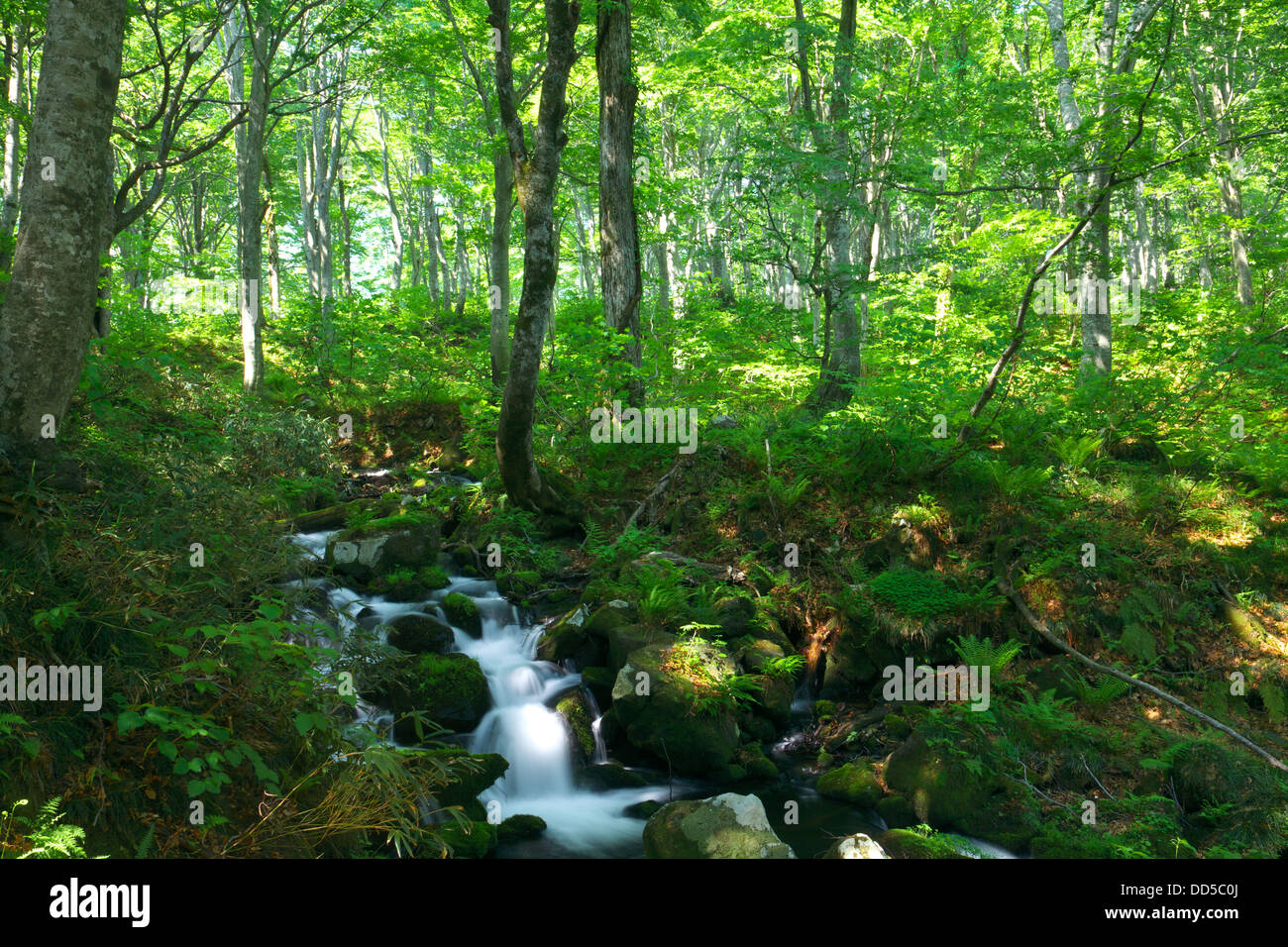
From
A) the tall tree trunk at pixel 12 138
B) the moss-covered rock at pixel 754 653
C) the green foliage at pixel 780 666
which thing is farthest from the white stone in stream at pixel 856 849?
the tall tree trunk at pixel 12 138

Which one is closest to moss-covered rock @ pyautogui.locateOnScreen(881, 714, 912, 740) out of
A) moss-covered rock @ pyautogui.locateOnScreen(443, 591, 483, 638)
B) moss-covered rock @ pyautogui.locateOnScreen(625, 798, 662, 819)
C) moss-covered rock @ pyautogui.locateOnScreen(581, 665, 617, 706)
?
moss-covered rock @ pyautogui.locateOnScreen(625, 798, 662, 819)

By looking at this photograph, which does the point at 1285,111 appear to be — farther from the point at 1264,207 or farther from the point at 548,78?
A: the point at 1264,207

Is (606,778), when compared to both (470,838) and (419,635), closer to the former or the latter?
(470,838)

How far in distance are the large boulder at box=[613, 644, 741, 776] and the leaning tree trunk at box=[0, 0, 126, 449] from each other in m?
5.17

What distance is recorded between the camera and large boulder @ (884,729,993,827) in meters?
6.29

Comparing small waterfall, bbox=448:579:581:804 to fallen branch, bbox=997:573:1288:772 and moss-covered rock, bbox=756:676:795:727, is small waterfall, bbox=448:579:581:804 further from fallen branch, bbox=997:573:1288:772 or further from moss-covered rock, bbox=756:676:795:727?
fallen branch, bbox=997:573:1288:772

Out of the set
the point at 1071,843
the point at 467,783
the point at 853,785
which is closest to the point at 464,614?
the point at 467,783

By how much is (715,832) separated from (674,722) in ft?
6.24

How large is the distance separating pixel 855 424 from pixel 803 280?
2405mm

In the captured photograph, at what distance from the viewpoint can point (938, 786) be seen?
20.8 ft

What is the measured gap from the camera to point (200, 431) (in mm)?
7379
